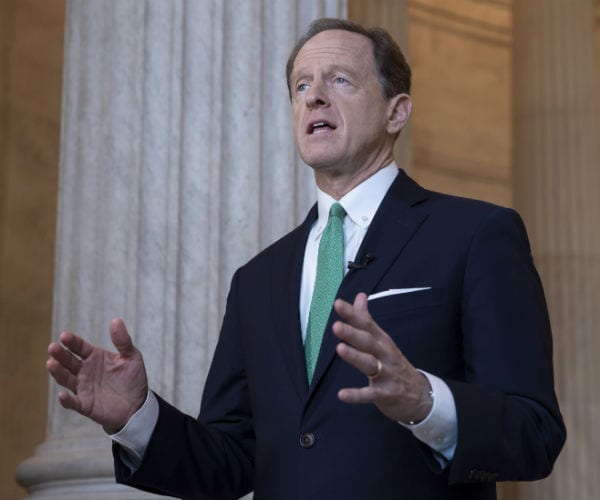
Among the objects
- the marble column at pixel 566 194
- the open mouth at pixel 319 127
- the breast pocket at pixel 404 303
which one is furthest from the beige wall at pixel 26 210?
the breast pocket at pixel 404 303

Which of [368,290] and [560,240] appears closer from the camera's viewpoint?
[368,290]

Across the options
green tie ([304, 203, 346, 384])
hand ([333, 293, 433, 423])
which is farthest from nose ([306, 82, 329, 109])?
hand ([333, 293, 433, 423])

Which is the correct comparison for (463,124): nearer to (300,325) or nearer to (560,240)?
(560,240)

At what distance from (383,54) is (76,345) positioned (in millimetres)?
1478

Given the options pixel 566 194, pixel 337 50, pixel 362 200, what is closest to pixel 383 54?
pixel 337 50

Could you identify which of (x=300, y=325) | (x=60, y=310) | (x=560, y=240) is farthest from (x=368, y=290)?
(x=560, y=240)

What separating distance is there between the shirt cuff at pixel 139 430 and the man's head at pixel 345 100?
0.90 metres

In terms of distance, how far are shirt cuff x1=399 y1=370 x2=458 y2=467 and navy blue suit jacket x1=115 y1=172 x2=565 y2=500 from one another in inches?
1.1

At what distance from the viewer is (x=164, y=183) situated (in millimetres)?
6164

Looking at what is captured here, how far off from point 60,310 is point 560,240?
761 cm

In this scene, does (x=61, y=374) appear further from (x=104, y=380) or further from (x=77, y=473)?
(x=77, y=473)

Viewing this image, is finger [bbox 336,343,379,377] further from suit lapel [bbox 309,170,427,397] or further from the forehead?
the forehead

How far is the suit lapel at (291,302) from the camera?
3.84 m

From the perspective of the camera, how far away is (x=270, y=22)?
259 inches
